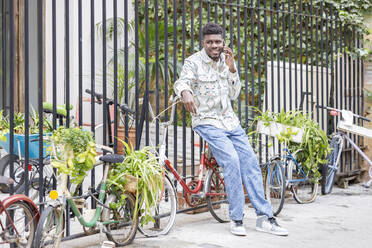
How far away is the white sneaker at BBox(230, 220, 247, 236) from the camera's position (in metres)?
5.18

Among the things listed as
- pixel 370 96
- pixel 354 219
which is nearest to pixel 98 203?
pixel 354 219

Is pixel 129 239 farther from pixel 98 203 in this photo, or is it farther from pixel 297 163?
pixel 297 163

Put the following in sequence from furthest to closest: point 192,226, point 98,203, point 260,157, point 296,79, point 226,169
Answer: point 296,79 < point 260,157 < point 192,226 < point 226,169 < point 98,203

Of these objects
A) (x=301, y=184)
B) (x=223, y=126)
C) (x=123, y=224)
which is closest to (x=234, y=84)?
(x=223, y=126)

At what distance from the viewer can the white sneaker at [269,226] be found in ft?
17.2

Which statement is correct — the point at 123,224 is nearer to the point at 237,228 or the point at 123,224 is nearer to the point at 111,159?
the point at 111,159

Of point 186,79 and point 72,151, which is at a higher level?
point 186,79

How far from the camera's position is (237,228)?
520 cm

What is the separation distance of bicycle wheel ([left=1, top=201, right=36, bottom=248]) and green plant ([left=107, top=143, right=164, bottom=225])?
2.52ft

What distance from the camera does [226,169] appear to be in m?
5.21

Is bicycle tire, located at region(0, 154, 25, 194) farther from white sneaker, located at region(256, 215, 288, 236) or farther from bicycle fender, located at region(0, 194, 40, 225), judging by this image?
white sneaker, located at region(256, 215, 288, 236)

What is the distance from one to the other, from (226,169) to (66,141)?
160 centimetres

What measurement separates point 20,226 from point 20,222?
0.03m

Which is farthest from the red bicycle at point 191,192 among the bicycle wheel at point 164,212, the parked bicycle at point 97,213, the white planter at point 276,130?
the white planter at point 276,130
